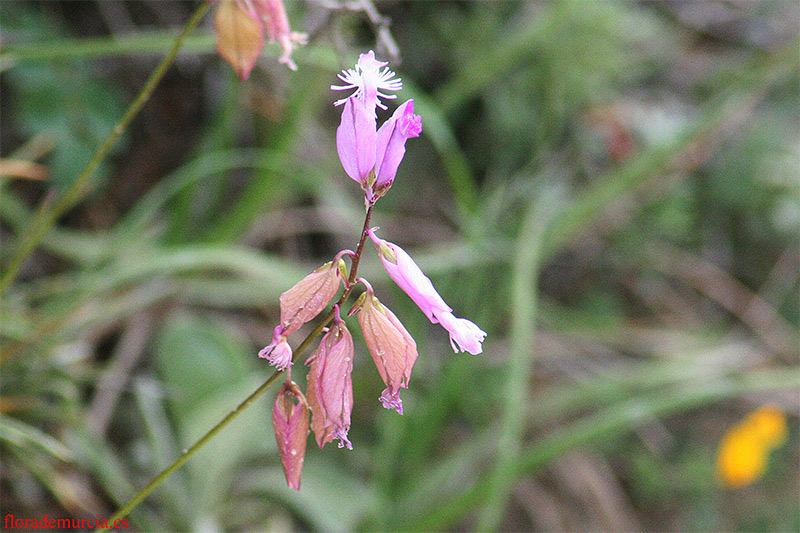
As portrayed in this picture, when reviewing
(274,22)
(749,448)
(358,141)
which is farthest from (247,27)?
(749,448)

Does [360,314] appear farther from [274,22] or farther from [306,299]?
[274,22]

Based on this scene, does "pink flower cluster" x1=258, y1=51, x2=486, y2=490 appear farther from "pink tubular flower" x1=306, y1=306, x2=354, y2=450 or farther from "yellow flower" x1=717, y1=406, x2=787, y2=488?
"yellow flower" x1=717, y1=406, x2=787, y2=488

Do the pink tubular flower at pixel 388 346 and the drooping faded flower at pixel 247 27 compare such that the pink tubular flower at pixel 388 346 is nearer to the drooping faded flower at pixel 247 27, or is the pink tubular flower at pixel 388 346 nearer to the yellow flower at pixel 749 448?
the drooping faded flower at pixel 247 27

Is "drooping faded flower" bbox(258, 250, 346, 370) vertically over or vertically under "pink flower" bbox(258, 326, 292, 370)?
over

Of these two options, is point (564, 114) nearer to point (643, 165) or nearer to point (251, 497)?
point (643, 165)

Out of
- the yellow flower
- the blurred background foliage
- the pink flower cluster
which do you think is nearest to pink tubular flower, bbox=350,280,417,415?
the pink flower cluster

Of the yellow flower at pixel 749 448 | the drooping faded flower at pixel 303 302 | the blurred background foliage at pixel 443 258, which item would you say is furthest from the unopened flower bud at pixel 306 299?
the yellow flower at pixel 749 448

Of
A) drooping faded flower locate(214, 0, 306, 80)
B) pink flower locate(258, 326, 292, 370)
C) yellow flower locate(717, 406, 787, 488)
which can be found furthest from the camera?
yellow flower locate(717, 406, 787, 488)
